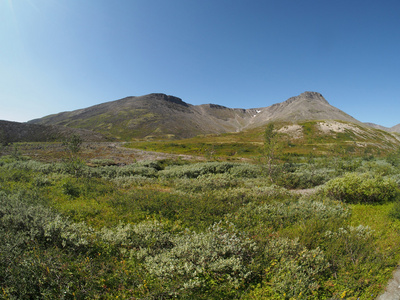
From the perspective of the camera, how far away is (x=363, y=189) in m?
12.2

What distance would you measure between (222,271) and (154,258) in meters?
2.32

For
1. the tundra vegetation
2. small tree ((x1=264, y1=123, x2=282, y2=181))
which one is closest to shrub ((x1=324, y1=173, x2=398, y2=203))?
the tundra vegetation

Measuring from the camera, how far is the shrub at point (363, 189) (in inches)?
473

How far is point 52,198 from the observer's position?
41.0ft

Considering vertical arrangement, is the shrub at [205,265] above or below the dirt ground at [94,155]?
below

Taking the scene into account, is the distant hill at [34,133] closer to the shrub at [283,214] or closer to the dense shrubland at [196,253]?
the dense shrubland at [196,253]

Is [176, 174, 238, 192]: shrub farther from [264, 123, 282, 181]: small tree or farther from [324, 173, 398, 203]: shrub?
[324, 173, 398, 203]: shrub

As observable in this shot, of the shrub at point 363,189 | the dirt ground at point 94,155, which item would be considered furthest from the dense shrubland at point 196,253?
the dirt ground at point 94,155

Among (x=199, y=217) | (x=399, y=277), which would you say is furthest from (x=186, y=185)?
(x=399, y=277)

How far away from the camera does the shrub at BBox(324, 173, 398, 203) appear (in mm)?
12010

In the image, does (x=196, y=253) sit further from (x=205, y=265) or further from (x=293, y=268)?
(x=293, y=268)

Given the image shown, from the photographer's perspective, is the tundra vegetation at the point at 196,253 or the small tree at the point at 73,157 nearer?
the tundra vegetation at the point at 196,253

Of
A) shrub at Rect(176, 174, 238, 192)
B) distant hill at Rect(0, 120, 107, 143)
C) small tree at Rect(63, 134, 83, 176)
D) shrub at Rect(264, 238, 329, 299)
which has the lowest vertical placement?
shrub at Rect(264, 238, 329, 299)

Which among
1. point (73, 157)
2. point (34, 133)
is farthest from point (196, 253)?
point (34, 133)
